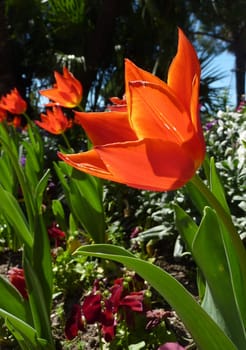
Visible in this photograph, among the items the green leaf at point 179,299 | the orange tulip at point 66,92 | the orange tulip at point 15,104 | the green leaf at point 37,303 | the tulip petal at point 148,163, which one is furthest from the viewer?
the orange tulip at point 15,104

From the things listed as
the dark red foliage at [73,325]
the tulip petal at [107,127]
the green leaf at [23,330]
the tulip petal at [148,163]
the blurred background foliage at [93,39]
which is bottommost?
the dark red foliage at [73,325]

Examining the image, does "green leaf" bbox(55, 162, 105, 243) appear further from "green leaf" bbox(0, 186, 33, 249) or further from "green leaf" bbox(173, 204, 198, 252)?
"green leaf" bbox(173, 204, 198, 252)

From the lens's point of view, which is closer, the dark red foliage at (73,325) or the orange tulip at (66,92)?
the dark red foliage at (73,325)

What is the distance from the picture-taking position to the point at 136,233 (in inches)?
89.0

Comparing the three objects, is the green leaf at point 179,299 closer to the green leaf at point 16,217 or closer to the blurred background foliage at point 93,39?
the green leaf at point 16,217

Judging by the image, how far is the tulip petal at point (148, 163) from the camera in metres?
0.59

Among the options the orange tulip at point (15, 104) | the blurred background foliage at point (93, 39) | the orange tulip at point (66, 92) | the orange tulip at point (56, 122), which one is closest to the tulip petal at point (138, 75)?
the orange tulip at point (66, 92)

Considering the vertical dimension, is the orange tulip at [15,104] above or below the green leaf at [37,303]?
above

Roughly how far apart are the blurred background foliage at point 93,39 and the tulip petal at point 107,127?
7.43 metres

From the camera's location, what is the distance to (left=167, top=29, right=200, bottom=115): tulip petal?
664 millimetres

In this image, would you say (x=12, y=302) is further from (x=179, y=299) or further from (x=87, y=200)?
(x=87, y=200)

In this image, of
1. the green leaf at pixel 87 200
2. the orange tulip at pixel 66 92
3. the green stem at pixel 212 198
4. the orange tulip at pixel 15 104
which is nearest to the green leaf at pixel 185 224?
the green stem at pixel 212 198

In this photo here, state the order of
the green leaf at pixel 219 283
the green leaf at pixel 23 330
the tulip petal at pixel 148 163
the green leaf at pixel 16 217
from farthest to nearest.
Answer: the green leaf at pixel 16 217 → the green leaf at pixel 23 330 → the green leaf at pixel 219 283 → the tulip petal at pixel 148 163

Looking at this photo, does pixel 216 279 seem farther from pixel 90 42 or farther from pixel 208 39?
pixel 208 39
